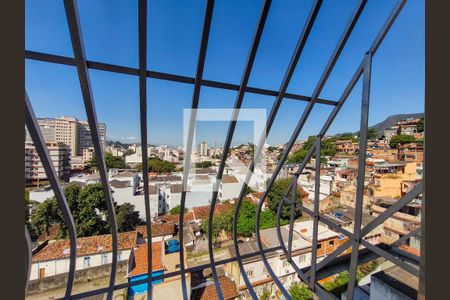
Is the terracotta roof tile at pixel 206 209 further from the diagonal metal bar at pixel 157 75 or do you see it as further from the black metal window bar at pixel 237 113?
the diagonal metal bar at pixel 157 75

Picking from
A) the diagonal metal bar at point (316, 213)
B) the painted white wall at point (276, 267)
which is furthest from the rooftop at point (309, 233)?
the diagonal metal bar at point (316, 213)

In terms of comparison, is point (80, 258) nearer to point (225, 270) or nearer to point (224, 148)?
point (225, 270)

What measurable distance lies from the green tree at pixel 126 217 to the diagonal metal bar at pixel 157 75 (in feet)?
35.4

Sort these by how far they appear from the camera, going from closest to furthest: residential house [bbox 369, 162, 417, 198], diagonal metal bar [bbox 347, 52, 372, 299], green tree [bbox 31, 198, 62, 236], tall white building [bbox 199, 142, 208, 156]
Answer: diagonal metal bar [bbox 347, 52, 372, 299], tall white building [bbox 199, 142, 208, 156], residential house [bbox 369, 162, 417, 198], green tree [bbox 31, 198, 62, 236]

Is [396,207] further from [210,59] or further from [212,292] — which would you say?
[212,292]

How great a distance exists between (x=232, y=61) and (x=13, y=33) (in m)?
1.67

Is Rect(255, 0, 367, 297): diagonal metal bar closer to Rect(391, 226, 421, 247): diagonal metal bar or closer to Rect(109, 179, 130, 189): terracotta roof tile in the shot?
Rect(391, 226, 421, 247): diagonal metal bar

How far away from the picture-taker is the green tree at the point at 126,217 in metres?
10.6

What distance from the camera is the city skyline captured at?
1.53m

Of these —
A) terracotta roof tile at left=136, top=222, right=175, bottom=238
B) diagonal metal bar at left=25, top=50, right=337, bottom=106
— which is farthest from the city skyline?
terracotta roof tile at left=136, top=222, right=175, bottom=238

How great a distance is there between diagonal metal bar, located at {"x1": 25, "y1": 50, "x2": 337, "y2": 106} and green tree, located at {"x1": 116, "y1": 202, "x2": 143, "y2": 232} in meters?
10.8

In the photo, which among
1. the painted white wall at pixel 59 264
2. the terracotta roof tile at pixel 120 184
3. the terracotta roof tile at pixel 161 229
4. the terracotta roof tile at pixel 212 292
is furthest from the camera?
the terracotta roof tile at pixel 120 184

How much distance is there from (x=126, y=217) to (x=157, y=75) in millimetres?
11300

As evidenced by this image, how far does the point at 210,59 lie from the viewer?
1664 mm
